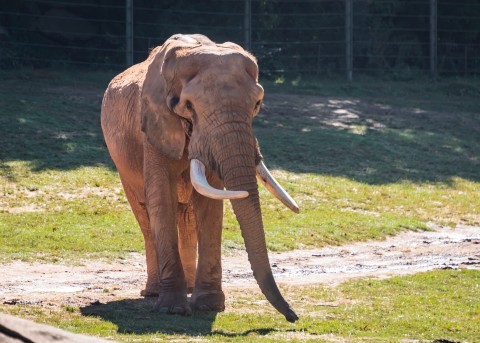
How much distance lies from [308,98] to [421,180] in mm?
4909

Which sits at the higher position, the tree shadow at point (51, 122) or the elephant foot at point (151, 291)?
the tree shadow at point (51, 122)

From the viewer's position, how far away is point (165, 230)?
428 inches

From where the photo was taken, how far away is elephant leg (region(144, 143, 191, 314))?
35.4ft

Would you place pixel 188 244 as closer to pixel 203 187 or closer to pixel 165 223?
pixel 165 223

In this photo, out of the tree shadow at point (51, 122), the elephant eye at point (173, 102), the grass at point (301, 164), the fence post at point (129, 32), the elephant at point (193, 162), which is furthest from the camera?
the fence post at point (129, 32)

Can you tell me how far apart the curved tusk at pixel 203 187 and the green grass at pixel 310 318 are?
40.2 inches

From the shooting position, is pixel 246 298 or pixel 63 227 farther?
pixel 63 227

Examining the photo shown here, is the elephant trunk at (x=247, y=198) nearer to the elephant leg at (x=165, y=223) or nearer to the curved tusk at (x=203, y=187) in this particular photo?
the curved tusk at (x=203, y=187)

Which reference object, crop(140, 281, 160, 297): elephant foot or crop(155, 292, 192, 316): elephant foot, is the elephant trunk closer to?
crop(155, 292, 192, 316): elephant foot

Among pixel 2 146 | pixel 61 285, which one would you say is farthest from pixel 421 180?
pixel 61 285

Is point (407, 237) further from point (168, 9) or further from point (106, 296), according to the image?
point (168, 9)

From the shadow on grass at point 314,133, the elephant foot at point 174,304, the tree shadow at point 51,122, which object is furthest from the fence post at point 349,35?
the elephant foot at point 174,304

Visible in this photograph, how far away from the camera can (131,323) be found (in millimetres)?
10141

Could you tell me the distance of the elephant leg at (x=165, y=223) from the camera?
10789 mm
